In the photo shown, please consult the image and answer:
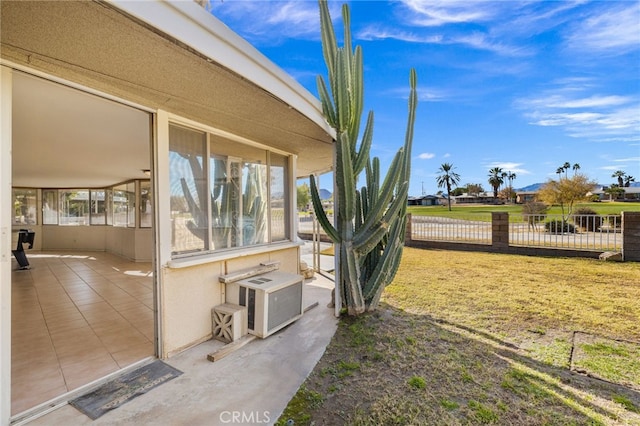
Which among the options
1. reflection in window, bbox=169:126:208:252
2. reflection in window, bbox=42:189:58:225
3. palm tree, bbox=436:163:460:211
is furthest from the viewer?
palm tree, bbox=436:163:460:211

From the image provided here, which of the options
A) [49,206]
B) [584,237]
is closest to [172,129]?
[49,206]

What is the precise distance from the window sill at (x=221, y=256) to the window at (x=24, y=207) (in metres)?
12.0

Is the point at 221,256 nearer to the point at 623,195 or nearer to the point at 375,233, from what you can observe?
the point at 375,233

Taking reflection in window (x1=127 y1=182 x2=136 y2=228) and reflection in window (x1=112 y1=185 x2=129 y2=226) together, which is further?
reflection in window (x1=112 y1=185 x2=129 y2=226)

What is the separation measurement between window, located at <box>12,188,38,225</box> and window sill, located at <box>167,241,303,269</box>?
39.3 feet

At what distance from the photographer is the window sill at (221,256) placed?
10.7 ft

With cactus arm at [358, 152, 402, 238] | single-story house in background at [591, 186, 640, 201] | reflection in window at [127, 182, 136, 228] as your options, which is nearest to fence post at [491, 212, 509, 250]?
cactus arm at [358, 152, 402, 238]

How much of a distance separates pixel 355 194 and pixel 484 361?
7.81 feet

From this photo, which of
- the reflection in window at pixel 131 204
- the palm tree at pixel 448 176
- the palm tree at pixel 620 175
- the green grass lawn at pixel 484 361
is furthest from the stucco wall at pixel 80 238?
the palm tree at pixel 620 175

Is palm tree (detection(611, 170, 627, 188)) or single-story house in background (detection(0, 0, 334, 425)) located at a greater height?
palm tree (detection(611, 170, 627, 188))

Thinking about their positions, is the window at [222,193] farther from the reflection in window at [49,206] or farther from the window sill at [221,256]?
the reflection in window at [49,206]

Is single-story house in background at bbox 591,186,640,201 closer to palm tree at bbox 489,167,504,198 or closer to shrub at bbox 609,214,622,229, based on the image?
palm tree at bbox 489,167,504,198

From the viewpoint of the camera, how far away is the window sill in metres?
3.27

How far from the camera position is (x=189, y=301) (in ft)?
11.3
